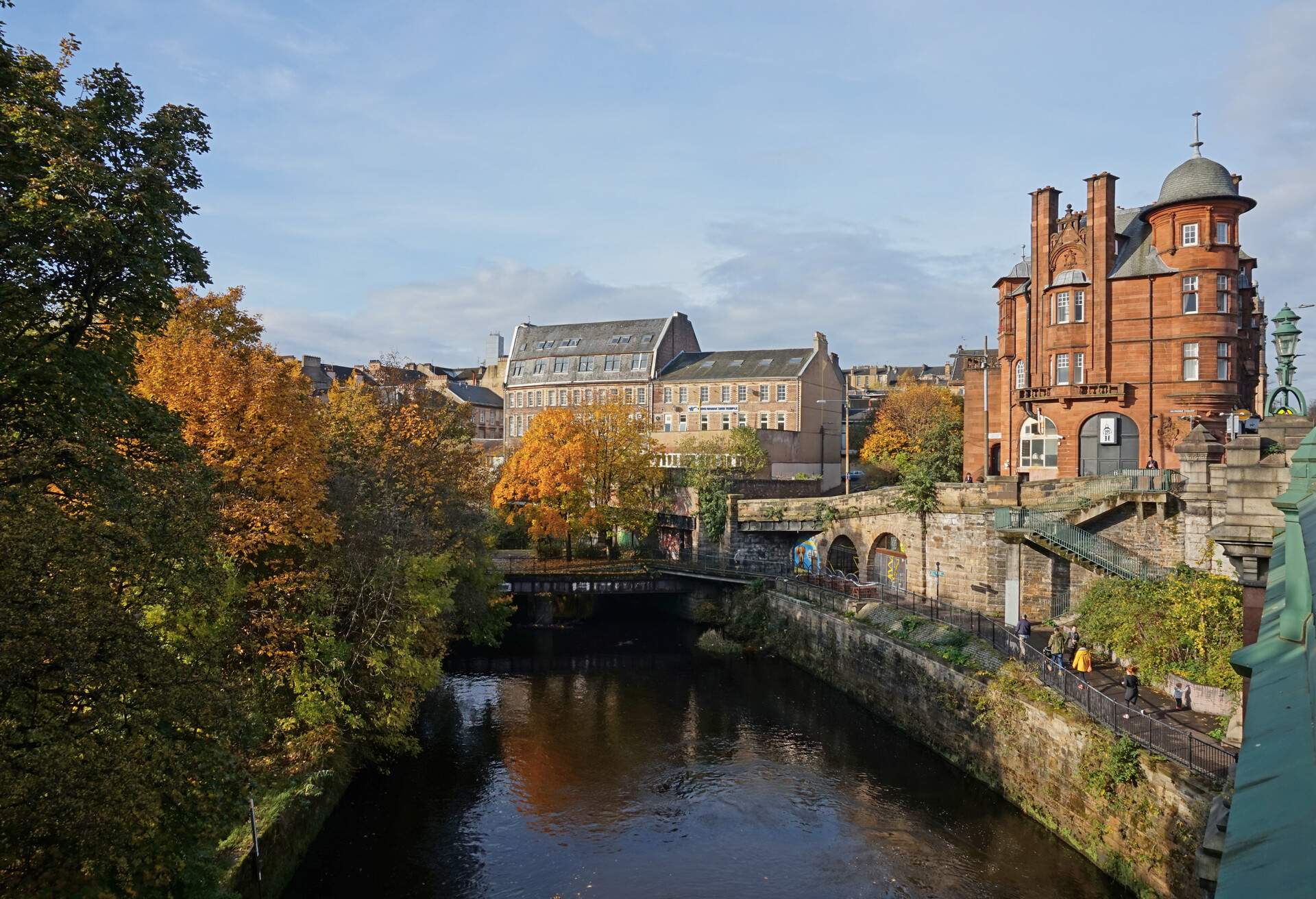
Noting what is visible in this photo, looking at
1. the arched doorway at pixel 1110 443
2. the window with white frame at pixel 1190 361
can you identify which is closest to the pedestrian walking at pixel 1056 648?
the arched doorway at pixel 1110 443

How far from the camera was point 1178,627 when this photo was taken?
2177 cm

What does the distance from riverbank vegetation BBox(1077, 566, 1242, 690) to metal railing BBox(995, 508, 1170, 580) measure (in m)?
2.40

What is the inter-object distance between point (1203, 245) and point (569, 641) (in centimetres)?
3102

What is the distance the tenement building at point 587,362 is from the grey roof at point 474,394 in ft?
22.9

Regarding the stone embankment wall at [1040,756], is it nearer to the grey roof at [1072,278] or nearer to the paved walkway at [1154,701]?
the paved walkway at [1154,701]

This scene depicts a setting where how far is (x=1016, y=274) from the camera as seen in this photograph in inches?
1644

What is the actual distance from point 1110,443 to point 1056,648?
1359cm

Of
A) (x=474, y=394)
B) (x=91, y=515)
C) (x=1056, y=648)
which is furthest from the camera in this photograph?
(x=474, y=394)

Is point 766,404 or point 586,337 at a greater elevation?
point 586,337

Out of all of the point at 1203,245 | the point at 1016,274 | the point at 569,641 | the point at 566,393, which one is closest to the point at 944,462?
the point at 1016,274

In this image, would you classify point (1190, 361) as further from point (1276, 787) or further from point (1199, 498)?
point (1276, 787)

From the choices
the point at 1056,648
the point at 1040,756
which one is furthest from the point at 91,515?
the point at 1056,648

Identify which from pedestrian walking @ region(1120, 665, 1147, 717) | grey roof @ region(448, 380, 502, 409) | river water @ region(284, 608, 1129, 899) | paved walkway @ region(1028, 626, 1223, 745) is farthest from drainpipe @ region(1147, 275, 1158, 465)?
grey roof @ region(448, 380, 502, 409)

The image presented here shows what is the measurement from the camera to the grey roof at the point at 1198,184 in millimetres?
32875
